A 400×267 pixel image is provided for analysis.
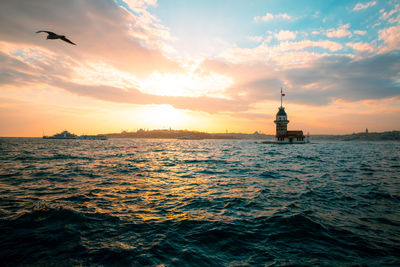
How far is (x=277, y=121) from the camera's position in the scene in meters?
110

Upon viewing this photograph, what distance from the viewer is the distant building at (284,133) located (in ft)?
354

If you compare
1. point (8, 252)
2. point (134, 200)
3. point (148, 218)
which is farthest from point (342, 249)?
point (8, 252)

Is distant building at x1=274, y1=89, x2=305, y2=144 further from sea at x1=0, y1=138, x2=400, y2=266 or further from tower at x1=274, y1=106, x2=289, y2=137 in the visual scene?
sea at x1=0, y1=138, x2=400, y2=266

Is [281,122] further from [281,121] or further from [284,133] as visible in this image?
[284,133]

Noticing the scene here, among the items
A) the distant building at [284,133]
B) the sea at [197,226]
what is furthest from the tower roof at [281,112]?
the sea at [197,226]

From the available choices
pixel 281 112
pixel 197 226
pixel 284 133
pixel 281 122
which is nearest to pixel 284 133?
pixel 284 133

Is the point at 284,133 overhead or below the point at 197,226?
overhead

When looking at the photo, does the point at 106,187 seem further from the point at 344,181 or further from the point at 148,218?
the point at 344,181

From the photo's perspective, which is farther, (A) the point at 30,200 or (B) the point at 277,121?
(B) the point at 277,121

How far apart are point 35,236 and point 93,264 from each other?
122 inches

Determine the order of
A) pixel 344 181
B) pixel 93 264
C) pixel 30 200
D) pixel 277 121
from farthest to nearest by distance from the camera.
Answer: pixel 277 121, pixel 344 181, pixel 30 200, pixel 93 264

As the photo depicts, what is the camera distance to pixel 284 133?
109000mm

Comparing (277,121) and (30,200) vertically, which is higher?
(277,121)

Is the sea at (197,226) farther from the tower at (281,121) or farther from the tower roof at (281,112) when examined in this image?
the tower roof at (281,112)
